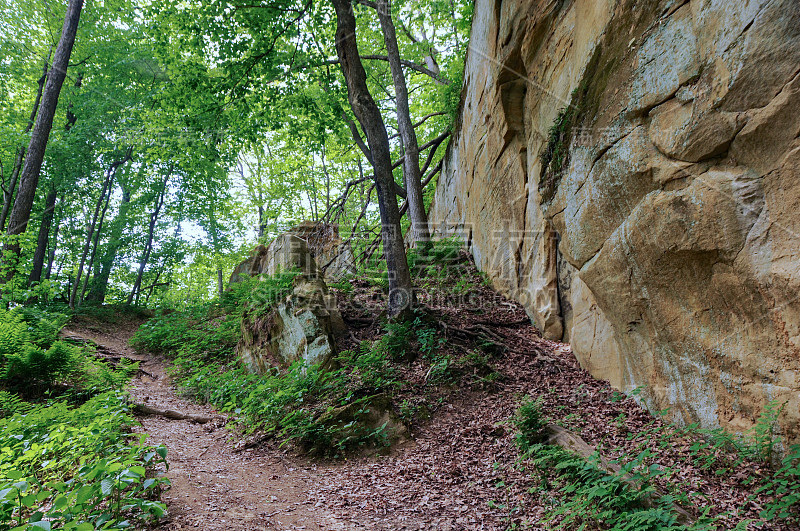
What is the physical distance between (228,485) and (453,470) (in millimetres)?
2528

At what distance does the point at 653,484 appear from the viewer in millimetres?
3584

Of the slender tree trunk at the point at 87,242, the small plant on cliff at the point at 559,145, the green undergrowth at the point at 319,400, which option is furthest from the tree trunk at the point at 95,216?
the small plant on cliff at the point at 559,145

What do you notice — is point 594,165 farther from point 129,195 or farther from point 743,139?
point 129,195

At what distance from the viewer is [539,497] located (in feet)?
12.9

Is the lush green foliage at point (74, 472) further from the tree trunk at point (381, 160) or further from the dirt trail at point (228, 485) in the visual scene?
the tree trunk at point (381, 160)

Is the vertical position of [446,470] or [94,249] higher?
[94,249]

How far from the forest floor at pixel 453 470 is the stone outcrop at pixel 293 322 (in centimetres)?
186

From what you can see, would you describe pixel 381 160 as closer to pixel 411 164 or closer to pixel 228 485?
pixel 411 164

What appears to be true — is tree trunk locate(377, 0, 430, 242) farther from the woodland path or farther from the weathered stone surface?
the woodland path

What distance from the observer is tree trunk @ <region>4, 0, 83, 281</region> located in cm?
971

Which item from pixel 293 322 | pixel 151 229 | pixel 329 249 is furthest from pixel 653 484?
pixel 151 229

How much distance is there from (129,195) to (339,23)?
16414 millimetres

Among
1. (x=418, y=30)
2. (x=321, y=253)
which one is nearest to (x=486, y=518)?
(x=321, y=253)

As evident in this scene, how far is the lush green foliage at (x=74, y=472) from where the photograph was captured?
2.52m
